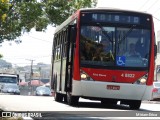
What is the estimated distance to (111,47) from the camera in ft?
67.5

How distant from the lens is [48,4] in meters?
23.9

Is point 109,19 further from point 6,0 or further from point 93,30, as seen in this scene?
point 6,0

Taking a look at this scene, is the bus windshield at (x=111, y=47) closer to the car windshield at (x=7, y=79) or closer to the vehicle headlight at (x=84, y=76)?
the vehicle headlight at (x=84, y=76)

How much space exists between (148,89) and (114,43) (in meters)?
2.15

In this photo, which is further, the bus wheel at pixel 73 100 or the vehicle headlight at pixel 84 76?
the bus wheel at pixel 73 100

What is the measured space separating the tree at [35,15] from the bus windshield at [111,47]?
124 inches

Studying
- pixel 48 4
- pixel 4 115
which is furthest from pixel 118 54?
pixel 4 115

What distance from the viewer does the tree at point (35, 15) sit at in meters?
23.1

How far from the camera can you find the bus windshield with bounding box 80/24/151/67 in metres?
20.5

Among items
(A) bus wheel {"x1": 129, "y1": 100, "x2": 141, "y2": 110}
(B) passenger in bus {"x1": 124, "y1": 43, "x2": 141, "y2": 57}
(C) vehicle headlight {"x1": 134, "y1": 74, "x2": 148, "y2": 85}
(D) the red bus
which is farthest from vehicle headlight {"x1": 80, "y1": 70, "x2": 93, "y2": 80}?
(A) bus wheel {"x1": 129, "y1": 100, "x2": 141, "y2": 110}

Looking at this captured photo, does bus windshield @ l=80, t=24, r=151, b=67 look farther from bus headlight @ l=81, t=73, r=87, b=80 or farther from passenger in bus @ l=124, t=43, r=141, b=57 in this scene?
bus headlight @ l=81, t=73, r=87, b=80

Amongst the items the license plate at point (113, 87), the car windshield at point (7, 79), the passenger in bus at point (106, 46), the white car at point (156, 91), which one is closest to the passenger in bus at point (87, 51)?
the passenger in bus at point (106, 46)

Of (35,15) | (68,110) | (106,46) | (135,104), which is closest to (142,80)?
(106,46)

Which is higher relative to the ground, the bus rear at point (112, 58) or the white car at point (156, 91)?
the bus rear at point (112, 58)
